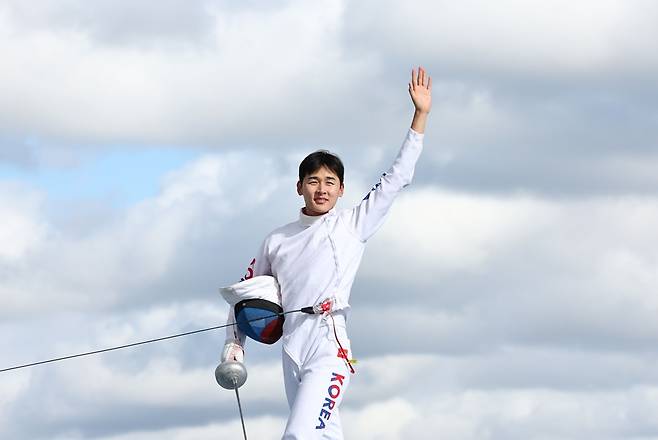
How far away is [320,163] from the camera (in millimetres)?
14703

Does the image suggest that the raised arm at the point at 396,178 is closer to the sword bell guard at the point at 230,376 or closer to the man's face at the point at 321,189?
the man's face at the point at 321,189

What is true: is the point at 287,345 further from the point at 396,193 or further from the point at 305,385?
the point at 396,193

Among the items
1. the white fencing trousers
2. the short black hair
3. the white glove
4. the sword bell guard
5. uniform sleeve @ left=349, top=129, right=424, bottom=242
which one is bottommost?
the white fencing trousers

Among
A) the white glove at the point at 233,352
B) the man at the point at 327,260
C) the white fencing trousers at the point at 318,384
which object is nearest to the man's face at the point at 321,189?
the man at the point at 327,260

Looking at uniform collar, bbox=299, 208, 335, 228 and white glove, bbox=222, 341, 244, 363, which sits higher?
uniform collar, bbox=299, 208, 335, 228

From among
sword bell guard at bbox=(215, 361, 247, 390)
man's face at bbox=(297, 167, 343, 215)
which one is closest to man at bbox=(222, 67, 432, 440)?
man's face at bbox=(297, 167, 343, 215)

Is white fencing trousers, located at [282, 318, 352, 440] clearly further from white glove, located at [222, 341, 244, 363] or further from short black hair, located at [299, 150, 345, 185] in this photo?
short black hair, located at [299, 150, 345, 185]

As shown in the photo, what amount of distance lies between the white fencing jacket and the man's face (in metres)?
0.10

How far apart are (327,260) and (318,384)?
1.15 m

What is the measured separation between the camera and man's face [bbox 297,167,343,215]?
14.7 metres

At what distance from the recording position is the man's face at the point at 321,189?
48.3ft

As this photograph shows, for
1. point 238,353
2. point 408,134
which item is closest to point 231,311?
point 238,353

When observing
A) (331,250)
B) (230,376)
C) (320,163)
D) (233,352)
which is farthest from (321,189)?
(230,376)

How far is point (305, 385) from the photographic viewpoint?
46.8ft
